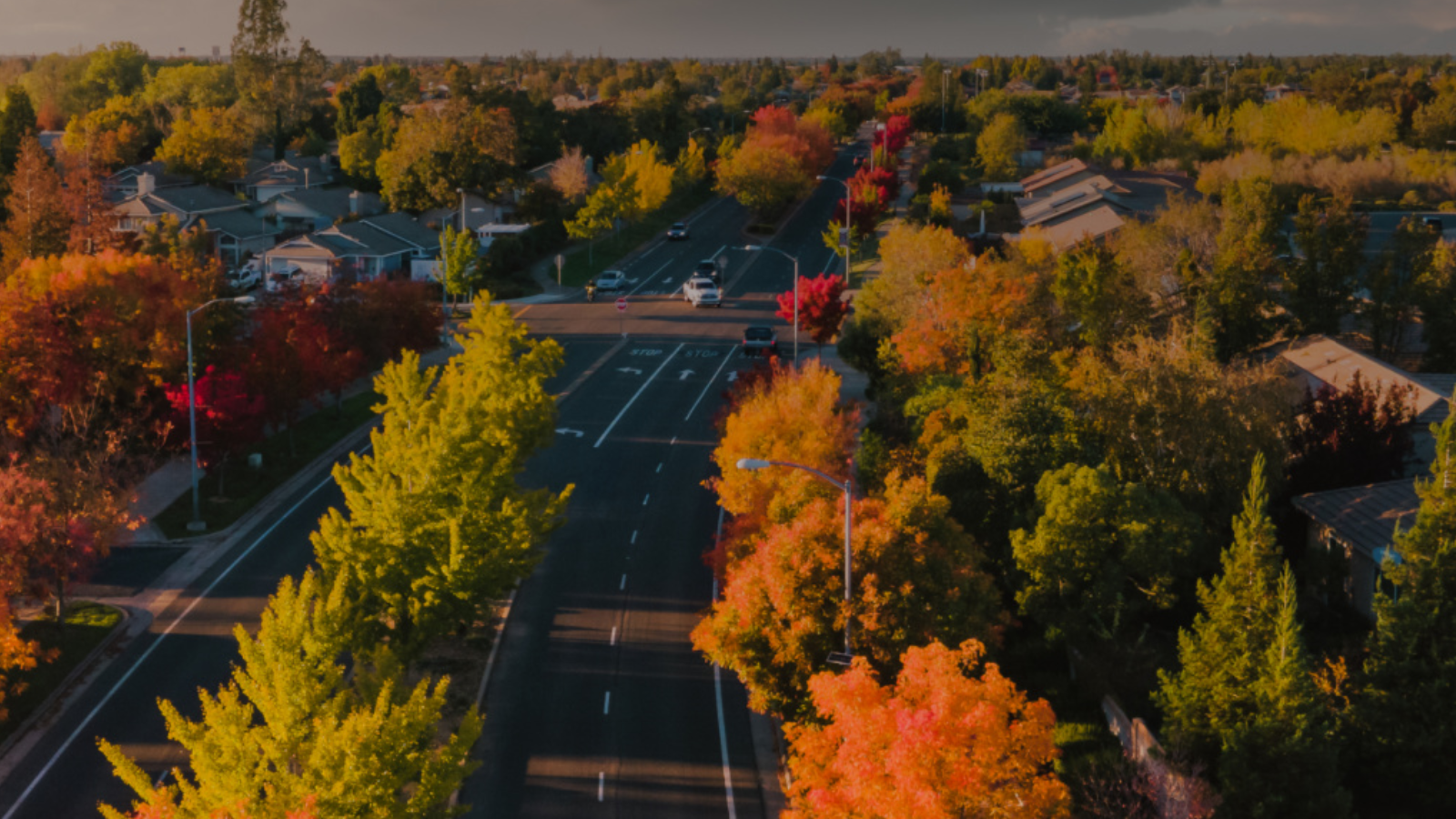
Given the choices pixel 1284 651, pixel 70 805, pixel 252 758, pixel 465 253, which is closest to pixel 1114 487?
pixel 1284 651

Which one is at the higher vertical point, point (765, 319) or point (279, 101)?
point (279, 101)

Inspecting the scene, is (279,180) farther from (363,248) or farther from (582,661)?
(582,661)

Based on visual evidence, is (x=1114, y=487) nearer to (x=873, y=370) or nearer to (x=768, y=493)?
(x=768, y=493)

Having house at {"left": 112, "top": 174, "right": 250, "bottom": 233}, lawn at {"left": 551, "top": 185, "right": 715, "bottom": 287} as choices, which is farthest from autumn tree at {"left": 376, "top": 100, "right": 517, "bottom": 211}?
house at {"left": 112, "top": 174, "right": 250, "bottom": 233}

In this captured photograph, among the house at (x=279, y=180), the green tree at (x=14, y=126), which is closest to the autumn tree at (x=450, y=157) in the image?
the house at (x=279, y=180)

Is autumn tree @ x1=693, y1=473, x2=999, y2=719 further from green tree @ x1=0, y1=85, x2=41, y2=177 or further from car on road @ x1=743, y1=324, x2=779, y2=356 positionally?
green tree @ x1=0, y1=85, x2=41, y2=177

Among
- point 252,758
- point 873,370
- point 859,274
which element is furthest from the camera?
point 859,274
